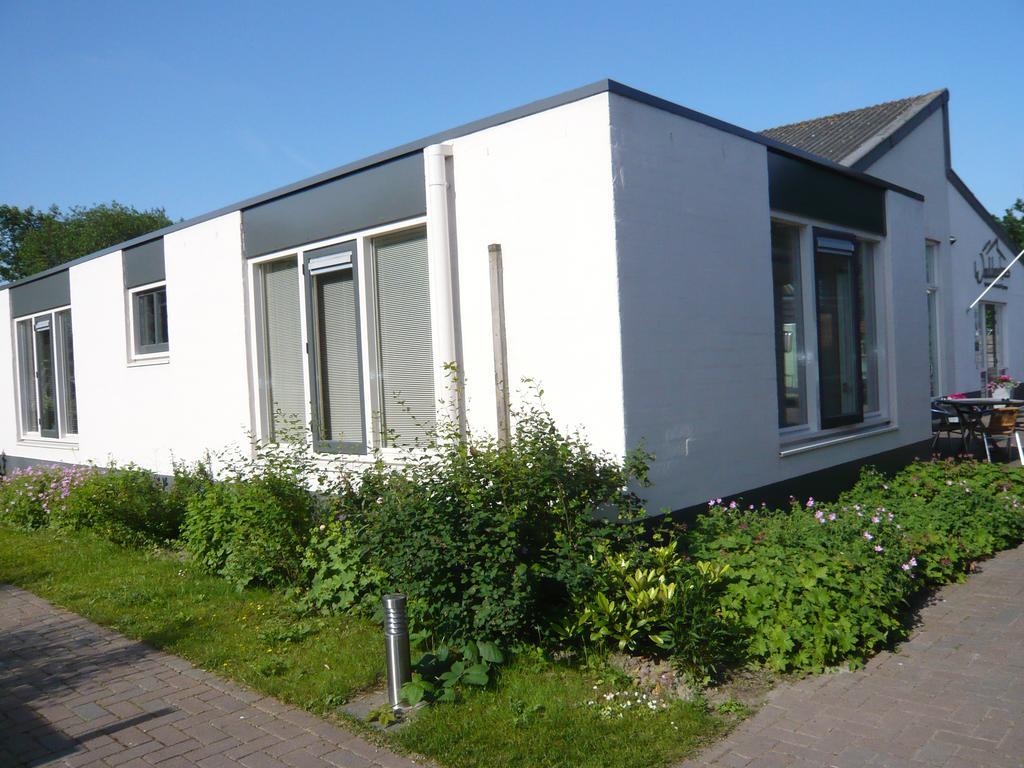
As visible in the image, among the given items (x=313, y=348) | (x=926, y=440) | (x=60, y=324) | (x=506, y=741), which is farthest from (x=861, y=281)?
(x=60, y=324)

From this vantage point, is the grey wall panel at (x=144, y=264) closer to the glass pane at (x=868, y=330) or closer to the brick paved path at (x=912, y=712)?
the glass pane at (x=868, y=330)

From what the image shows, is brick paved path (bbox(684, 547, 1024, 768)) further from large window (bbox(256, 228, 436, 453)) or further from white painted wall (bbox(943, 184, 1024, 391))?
white painted wall (bbox(943, 184, 1024, 391))

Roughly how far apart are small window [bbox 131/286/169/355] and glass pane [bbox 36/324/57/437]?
10.0ft

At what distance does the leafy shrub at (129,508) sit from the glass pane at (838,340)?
262 inches

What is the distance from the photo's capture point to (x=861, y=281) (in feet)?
31.8

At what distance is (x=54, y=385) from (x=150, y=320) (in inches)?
137

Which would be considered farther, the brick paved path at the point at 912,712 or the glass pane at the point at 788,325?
the glass pane at the point at 788,325

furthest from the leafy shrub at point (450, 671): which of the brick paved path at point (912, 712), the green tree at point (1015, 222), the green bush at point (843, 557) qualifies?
the green tree at point (1015, 222)

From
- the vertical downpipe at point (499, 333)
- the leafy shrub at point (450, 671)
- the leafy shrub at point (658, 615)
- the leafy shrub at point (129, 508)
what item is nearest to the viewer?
the leafy shrub at point (450, 671)

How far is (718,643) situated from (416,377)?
3.63 m

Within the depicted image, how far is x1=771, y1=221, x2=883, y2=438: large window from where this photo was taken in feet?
27.2

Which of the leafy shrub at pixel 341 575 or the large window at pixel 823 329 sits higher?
the large window at pixel 823 329

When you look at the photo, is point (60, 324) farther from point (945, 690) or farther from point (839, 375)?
point (945, 690)

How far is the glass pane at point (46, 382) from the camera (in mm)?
13547
